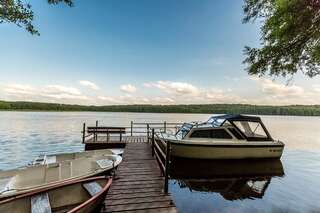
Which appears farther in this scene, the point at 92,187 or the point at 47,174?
the point at 47,174

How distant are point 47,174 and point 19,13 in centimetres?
466

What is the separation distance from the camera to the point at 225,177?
930 centimetres

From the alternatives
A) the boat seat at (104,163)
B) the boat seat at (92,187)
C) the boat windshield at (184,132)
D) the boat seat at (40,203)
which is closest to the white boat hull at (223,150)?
the boat windshield at (184,132)

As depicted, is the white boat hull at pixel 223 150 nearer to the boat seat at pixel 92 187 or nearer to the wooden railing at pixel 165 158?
the wooden railing at pixel 165 158

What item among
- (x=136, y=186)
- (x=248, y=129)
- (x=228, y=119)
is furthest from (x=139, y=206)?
(x=248, y=129)

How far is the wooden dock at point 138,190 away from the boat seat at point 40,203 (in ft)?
3.69

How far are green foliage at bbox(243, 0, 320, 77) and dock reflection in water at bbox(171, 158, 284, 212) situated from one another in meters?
4.54

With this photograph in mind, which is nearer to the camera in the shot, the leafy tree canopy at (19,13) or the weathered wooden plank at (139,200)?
the leafy tree canopy at (19,13)

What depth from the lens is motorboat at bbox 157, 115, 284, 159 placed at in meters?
10.1

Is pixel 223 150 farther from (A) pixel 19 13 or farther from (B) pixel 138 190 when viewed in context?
(A) pixel 19 13

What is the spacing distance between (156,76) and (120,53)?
12.7 m

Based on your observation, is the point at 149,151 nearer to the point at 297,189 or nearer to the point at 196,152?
the point at 196,152

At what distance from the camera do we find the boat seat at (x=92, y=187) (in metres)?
4.71

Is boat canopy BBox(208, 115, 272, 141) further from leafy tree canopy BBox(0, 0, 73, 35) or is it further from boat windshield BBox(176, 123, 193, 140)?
leafy tree canopy BBox(0, 0, 73, 35)
